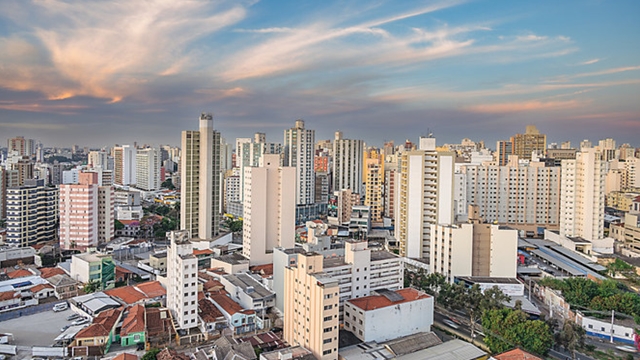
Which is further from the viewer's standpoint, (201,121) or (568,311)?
(201,121)

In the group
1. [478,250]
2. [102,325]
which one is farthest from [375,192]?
[102,325]

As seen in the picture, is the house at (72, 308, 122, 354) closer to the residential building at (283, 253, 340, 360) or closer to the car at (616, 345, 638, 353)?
the residential building at (283, 253, 340, 360)

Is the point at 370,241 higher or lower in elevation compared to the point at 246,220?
lower

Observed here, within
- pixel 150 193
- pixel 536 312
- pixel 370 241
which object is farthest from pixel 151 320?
pixel 150 193

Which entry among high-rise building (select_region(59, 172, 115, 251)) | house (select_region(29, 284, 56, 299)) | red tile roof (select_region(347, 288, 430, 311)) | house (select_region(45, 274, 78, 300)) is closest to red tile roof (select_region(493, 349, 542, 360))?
red tile roof (select_region(347, 288, 430, 311))

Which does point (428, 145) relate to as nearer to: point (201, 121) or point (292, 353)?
point (201, 121)

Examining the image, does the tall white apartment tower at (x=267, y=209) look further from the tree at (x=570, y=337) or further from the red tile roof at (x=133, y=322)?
the tree at (x=570, y=337)

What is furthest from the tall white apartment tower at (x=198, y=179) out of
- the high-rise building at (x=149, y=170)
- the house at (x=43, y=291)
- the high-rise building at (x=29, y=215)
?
the high-rise building at (x=149, y=170)

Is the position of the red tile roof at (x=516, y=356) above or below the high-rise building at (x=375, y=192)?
below
